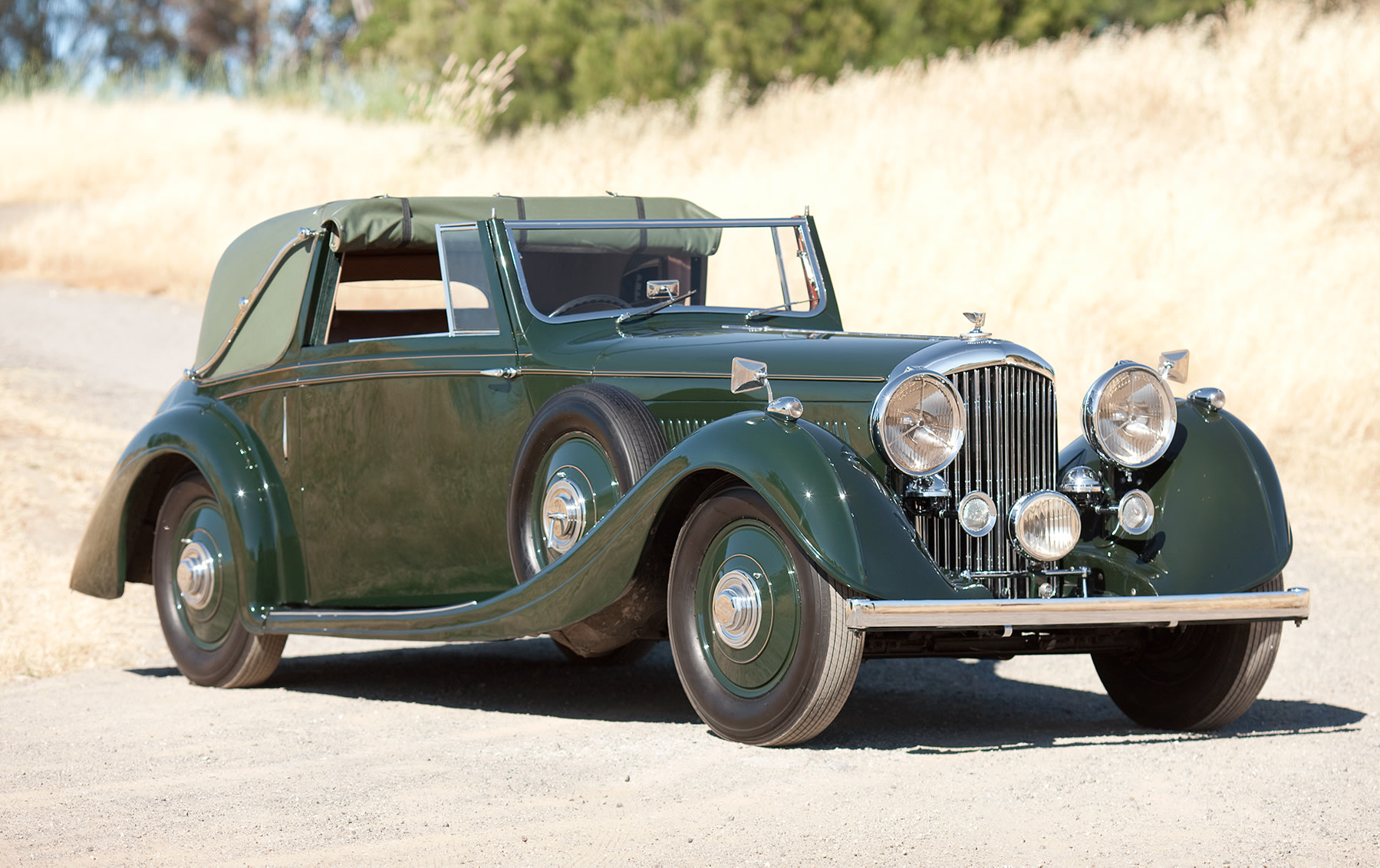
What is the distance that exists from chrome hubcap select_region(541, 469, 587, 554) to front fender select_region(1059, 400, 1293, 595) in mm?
1565

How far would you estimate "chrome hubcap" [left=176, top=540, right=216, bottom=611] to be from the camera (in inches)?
258

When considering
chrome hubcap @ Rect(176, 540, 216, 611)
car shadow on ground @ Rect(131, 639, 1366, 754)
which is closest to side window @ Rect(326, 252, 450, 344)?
chrome hubcap @ Rect(176, 540, 216, 611)

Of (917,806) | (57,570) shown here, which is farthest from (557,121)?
(917,806)

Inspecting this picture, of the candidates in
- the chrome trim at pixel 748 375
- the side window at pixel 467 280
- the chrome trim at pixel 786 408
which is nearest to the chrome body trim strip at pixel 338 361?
the side window at pixel 467 280

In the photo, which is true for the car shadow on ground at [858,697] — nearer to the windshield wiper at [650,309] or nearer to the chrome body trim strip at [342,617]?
the chrome body trim strip at [342,617]

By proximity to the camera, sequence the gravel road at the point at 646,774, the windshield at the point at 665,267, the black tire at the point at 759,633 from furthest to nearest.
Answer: the windshield at the point at 665,267, the black tire at the point at 759,633, the gravel road at the point at 646,774

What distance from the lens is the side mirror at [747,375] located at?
4.66 meters

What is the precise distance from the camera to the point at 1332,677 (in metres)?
6.61

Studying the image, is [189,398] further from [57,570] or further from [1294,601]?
[1294,601]

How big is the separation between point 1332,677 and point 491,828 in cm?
420

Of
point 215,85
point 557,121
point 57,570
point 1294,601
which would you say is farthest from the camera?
point 215,85

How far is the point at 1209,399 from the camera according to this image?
208 inches

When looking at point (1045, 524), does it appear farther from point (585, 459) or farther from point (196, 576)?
point (196, 576)

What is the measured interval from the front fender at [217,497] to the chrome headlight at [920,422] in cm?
274
